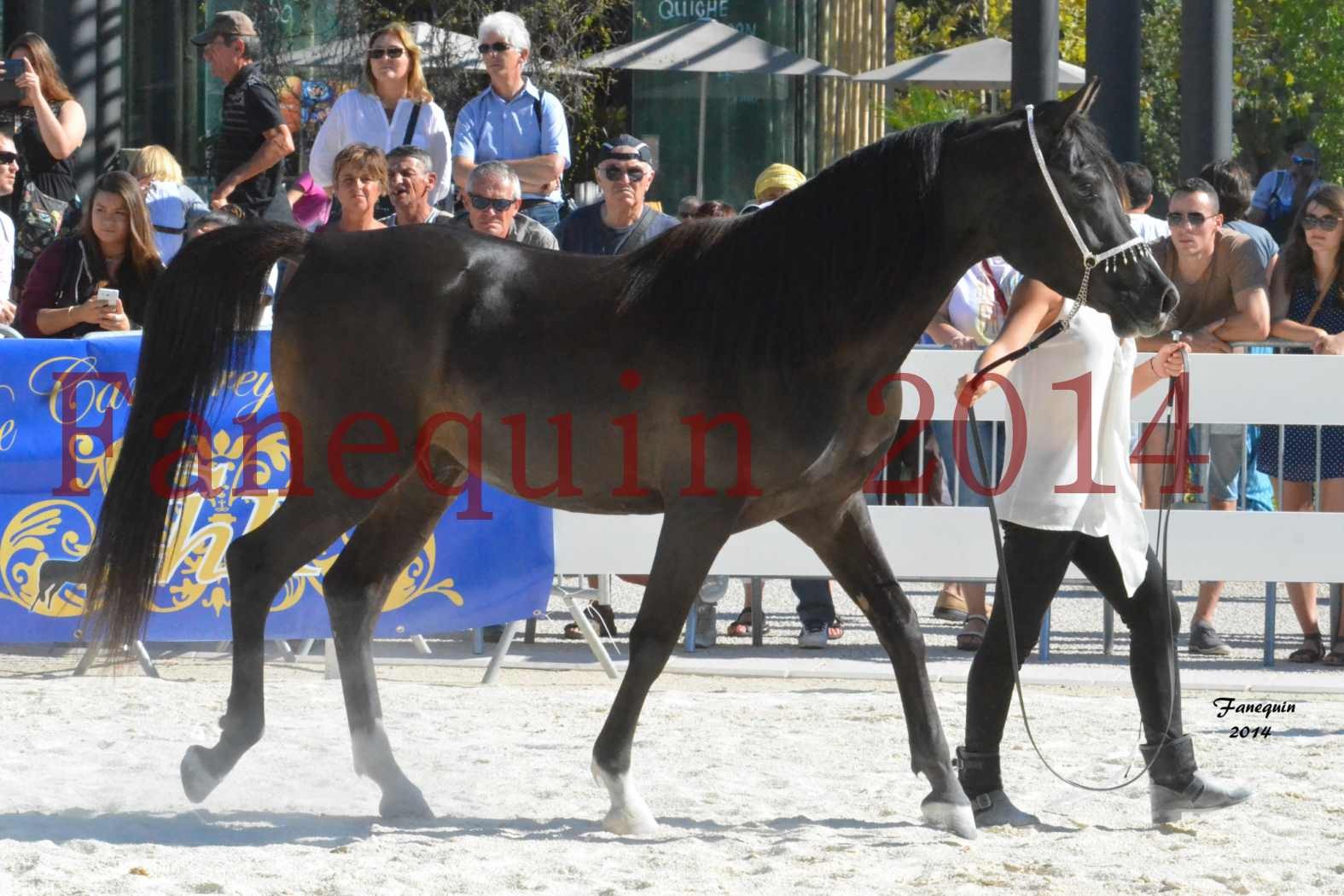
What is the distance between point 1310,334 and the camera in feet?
25.4

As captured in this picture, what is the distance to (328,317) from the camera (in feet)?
16.4

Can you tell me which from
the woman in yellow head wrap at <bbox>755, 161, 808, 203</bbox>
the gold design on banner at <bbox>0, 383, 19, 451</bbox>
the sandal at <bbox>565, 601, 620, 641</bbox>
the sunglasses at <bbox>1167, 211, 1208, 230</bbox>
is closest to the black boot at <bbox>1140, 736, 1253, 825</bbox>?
the sandal at <bbox>565, 601, 620, 641</bbox>

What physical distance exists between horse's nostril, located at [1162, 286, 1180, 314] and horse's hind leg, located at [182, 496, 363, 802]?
2.17m

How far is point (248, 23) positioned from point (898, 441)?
4.30 meters

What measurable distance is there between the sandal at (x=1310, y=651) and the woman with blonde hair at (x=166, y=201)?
523 centimetres

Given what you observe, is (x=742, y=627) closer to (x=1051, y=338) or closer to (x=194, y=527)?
(x=194, y=527)

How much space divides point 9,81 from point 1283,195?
7528 millimetres

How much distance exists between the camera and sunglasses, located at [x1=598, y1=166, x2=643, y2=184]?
26.0 ft

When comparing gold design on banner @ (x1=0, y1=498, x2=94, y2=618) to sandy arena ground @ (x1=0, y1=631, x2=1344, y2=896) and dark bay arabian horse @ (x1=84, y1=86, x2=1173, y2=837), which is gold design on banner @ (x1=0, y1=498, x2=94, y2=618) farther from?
dark bay arabian horse @ (x1=84, y1=86, x2=1173, y2=837)

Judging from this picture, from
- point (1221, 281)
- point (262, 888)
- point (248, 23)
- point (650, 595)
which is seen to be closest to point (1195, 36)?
point (1221, 281)

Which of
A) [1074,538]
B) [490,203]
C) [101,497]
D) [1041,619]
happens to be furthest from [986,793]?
[101,497]

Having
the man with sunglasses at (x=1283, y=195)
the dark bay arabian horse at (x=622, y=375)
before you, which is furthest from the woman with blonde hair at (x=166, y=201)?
the man with sunglasses at (x=1283, y=195)

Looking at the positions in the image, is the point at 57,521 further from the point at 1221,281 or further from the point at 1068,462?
the point at 1221,281

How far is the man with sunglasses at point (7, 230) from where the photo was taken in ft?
26.9
